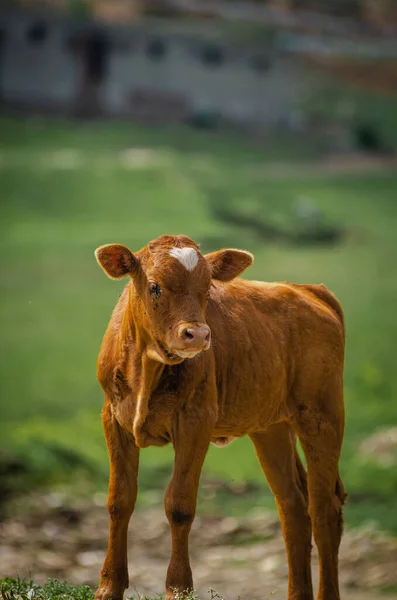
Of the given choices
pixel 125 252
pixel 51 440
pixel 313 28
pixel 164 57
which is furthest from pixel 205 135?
pixel 125 252

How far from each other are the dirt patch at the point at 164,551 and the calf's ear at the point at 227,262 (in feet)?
17.6

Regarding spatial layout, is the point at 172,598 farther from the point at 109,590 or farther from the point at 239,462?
the point at 239,462

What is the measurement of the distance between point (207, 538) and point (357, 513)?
214 cm

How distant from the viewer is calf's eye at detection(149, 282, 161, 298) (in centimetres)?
771

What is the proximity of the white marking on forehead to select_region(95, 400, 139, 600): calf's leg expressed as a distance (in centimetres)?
125

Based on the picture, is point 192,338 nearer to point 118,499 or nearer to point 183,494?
point 183,494

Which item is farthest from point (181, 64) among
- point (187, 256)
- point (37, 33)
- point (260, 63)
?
point (187, 256)

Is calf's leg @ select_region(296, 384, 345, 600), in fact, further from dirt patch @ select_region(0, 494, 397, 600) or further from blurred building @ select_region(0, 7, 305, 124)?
blurred building @ select_region(0, 7, 305, 124)

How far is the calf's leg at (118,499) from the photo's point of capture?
322 inches

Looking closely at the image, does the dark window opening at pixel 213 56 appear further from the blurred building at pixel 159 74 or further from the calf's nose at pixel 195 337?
the calf's nose at pixel 195 337

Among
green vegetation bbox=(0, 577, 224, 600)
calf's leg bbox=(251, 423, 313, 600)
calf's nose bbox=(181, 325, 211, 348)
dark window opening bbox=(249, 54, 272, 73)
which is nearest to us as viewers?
calf's nose bbox=(181, 325, 211, 348)

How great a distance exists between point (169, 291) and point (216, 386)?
0.99 m

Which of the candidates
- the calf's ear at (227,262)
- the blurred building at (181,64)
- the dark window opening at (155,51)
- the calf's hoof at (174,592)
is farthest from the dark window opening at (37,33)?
the calf's hoof at (174,592)

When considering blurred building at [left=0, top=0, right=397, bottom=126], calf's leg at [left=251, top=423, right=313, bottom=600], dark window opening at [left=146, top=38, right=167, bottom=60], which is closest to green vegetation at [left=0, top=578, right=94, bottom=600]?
calf's leg at [left=251, top=423, right=313, bottom=600]
